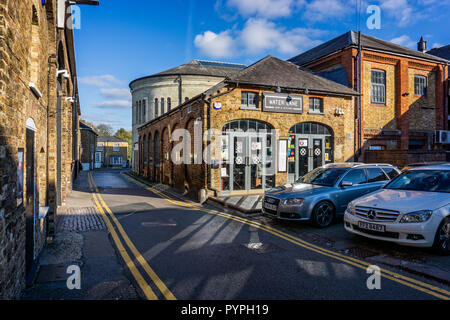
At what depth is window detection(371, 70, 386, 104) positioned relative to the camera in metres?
20.4

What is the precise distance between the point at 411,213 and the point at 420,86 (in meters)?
20.5

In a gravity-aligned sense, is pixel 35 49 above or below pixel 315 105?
below

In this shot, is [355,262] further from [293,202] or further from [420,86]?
[420,86]

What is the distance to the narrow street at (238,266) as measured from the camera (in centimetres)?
423

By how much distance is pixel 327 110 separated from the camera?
15828mm

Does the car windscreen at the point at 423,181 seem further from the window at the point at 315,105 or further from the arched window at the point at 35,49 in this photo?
the window at the point at 315,105

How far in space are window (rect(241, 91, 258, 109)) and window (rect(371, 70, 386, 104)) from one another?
10302mm

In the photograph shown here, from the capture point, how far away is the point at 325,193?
26.9 feet

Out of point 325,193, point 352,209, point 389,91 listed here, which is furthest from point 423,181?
point 389,91

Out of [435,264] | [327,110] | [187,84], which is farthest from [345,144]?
[187,84]

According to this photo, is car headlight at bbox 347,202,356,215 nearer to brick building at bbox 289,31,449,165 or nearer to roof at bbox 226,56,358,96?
roof at bbox 226,56,358,96

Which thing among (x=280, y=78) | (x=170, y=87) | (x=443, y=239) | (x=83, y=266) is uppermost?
(x=170, y=87)

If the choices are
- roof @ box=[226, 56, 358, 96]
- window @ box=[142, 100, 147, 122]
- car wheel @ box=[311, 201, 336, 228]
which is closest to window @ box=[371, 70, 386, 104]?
roof @ box=[226, 56, 358, 96]

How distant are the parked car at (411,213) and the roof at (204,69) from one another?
3131 centimetres
